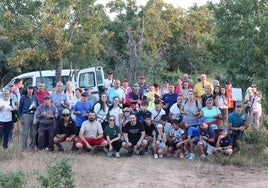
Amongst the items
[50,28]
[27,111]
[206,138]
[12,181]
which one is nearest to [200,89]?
[206,138]

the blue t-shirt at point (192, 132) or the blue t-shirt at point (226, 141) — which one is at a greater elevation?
the blue t-shirt at point (192, 132)

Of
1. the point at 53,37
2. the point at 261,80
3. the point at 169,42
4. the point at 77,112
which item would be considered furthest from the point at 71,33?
the point at 169,42

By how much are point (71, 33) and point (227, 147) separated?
11160 millimetres

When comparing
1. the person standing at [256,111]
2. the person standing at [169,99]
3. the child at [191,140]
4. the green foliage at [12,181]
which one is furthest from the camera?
the person standing at [256,111]

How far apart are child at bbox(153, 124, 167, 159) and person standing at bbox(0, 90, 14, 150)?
355 centimetres

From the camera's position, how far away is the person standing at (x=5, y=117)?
40.4 feet

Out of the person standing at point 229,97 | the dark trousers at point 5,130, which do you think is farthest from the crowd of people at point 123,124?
the person standing at point 229,97

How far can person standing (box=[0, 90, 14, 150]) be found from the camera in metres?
12.3

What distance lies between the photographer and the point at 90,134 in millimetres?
12398

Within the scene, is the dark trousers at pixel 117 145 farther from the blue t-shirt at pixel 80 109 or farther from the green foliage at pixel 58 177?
the green foliage at pixel 58 177

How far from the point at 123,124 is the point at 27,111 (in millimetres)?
2364

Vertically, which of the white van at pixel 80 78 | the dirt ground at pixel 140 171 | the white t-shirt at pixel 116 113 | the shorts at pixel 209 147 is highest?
the white van at pixel 80 78

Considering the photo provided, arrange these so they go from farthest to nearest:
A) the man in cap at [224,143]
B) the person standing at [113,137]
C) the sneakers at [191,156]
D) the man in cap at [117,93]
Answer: the man in cap at [117,93], the person standing at [113,137], the sneakers at [191,156], the man in cap at [224,143]

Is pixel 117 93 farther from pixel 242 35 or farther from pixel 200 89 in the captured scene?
pixel 242 35
